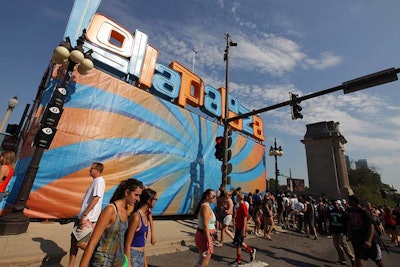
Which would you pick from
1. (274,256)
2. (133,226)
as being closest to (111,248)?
(133,226)

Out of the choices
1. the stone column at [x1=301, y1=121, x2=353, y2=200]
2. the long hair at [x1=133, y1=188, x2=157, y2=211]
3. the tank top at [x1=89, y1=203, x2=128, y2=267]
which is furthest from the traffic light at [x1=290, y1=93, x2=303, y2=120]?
the stone column at [x1=301, y1=121, x2=353, y2=200]

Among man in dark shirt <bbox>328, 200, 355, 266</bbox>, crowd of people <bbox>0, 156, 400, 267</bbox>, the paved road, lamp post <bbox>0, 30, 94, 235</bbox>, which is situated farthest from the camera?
man in dark shirt <bbox>328, 200, 355, 266</bbox>

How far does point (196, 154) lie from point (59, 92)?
26.0ft

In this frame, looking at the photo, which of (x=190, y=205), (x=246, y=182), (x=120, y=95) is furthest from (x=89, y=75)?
(x=246, y=182)

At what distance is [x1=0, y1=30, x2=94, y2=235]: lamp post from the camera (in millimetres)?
5683

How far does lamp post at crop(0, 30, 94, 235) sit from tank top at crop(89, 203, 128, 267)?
5.36m

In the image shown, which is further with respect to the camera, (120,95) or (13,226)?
(120,95)

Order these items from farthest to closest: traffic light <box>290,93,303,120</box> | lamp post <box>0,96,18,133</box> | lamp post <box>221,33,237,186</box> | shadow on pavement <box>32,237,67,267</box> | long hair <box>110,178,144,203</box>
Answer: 1. lamp post <box>0,96,18,133</box>
2. lamp post <box>221,33,237,186</box>
3. traffic light <box>290,93,303,120</box>
4. shadow on pavement <box>32,237,67,267</box>
5. long hair <box>110,178,144,203</box>

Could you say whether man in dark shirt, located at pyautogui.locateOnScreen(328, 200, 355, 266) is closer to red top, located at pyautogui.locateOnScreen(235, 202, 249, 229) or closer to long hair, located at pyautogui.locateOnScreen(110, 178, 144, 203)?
red top, located at pyautogui.locateOnScreen(235, 202, 249, 229)

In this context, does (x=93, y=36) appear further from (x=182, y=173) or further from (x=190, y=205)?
(x=190, y=205)

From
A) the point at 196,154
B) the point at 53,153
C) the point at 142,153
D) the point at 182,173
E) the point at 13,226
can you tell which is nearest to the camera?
the point at 13,226

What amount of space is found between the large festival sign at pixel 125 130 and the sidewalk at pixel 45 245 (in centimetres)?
143

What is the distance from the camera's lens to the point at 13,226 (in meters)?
5.60

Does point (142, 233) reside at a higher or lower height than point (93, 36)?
lower
